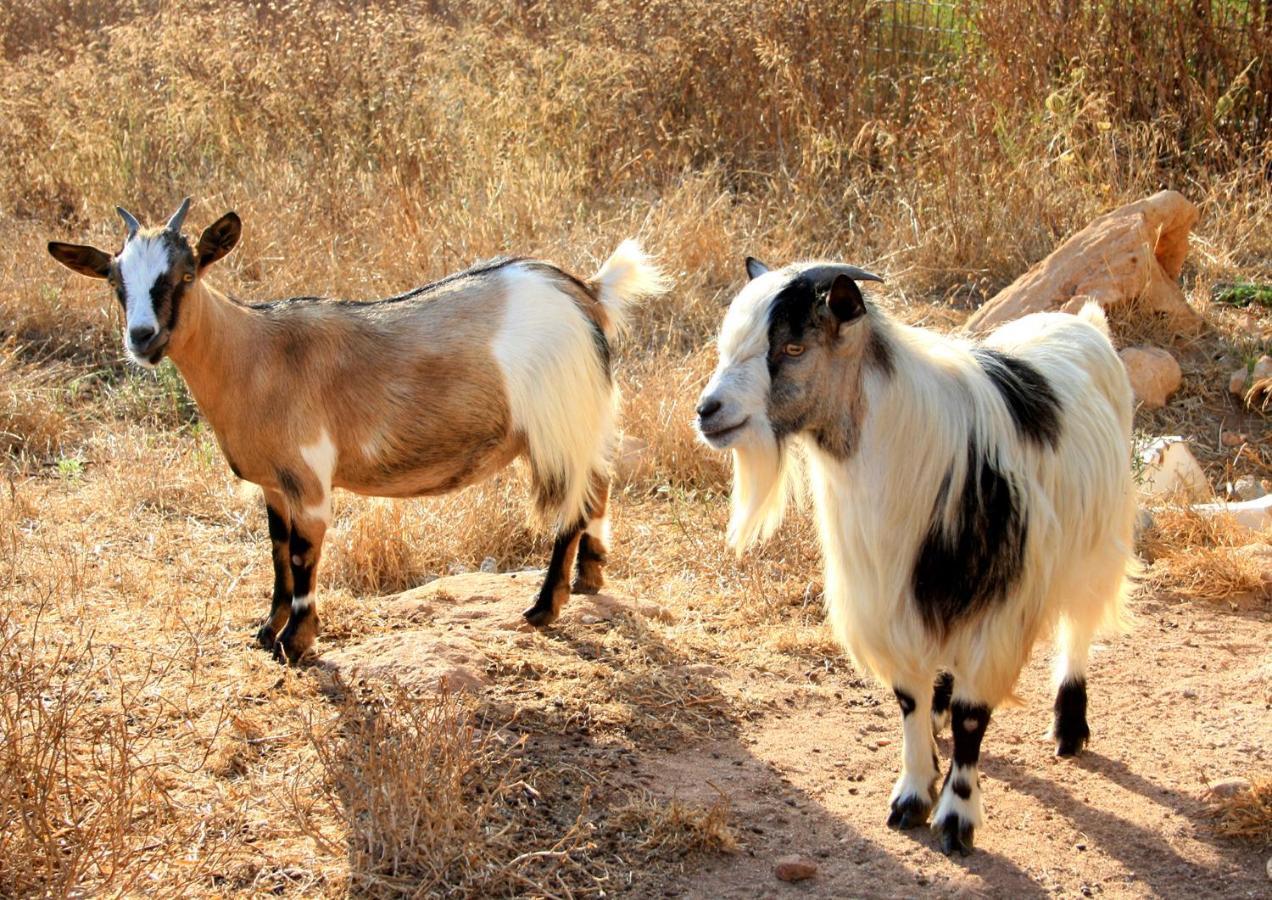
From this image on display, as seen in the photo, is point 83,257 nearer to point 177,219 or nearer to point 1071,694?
point 177,219

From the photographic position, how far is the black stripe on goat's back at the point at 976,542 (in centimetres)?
372

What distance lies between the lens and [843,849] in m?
3.87

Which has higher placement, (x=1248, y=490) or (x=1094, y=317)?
(x=1094, y=317)

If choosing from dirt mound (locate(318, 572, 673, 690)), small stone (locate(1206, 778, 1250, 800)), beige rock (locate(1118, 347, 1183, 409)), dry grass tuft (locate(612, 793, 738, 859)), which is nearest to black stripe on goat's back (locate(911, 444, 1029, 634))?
dry grass tuft (locate(612, 793, 738, 859))

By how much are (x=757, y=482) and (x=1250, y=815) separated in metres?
1.67

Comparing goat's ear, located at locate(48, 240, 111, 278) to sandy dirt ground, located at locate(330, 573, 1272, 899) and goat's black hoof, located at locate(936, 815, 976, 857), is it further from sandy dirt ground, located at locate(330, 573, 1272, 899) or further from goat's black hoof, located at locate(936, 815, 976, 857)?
goat's black hoof, located at locate(936, 815, 976, 857)

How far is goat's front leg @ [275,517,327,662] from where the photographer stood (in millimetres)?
4832

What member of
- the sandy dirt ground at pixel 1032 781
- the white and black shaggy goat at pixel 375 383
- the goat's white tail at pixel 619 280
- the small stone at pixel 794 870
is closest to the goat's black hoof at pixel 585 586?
the white and black shaggy goat at pixel 375 383

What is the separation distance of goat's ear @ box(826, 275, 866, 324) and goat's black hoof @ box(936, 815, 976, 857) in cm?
143

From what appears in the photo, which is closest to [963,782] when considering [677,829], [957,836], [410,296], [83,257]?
[957,836]

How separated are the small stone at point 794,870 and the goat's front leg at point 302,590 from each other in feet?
6.47

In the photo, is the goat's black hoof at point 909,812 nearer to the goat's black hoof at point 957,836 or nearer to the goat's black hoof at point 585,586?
the goat's black hoof at point 957,836

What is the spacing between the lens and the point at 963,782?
151 inches

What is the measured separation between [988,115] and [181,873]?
7.49 meters
